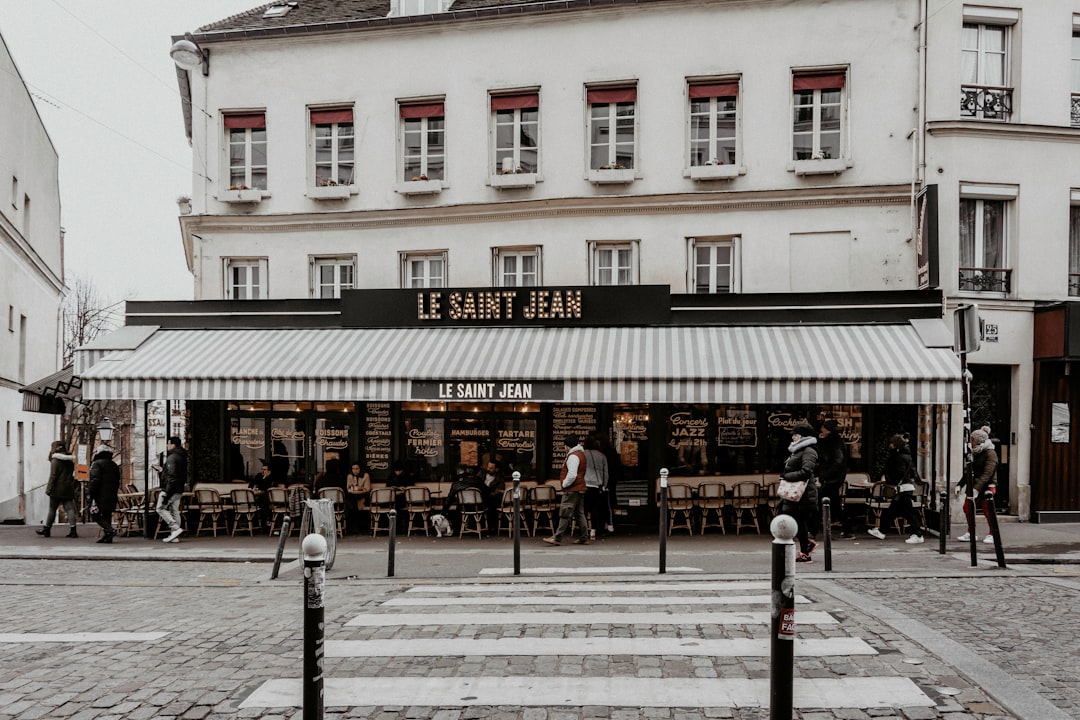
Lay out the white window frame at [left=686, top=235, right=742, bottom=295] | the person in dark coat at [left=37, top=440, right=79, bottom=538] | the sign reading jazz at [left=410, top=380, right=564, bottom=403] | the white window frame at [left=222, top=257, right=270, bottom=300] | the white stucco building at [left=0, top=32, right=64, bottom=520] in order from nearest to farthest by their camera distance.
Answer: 1. the sign reading jazz at [left=410, top=380, right=564, bottom=403]
2. the person in dark coat at [left=37, top=440, right=79, bottom=538]
3. the white window frame at [left=686, top=235, right=742, bottom=295]
4. the white window frame at [left=222, top=257, right=270, bottom=300]
5. the white stucco building at [left=0, top=32, right=64, bottom=520]

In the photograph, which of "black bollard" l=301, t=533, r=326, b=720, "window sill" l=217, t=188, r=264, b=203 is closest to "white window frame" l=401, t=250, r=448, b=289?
"window sill" l=217, t=188, r=264, b=203

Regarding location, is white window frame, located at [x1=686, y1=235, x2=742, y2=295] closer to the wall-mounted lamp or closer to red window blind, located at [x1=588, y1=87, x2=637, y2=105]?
red window blind, located at [x1=588, y1=87, x2=637, y2=105]

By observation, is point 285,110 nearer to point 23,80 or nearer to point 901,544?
point 901,544

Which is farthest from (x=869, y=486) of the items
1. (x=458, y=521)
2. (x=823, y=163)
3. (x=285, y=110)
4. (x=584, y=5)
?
(x=285, y=110)

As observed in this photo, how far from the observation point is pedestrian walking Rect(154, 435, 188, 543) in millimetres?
13773

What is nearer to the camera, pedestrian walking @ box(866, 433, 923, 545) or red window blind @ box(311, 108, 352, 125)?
pedestrian walking @ box(866, 433, 923, 545)

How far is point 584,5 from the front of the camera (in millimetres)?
15680

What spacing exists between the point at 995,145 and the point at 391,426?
12342 mm

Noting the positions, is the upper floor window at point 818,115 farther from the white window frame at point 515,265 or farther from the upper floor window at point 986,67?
the white window frame at point 515,265

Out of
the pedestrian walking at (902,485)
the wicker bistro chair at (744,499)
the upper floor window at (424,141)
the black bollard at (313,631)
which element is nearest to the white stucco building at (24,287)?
the upper floor window at (424,141)

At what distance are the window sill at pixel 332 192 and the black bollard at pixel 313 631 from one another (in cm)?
1365

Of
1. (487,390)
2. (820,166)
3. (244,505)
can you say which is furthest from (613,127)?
(244,505)

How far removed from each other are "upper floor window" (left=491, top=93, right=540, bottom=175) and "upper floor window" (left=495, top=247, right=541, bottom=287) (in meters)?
1.57

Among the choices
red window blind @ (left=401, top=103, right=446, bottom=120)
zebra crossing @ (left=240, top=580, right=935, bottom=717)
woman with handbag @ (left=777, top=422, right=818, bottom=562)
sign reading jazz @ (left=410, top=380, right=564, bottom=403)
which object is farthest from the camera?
red window blind @ (left=401, top=103, right=446, bottom=120)
